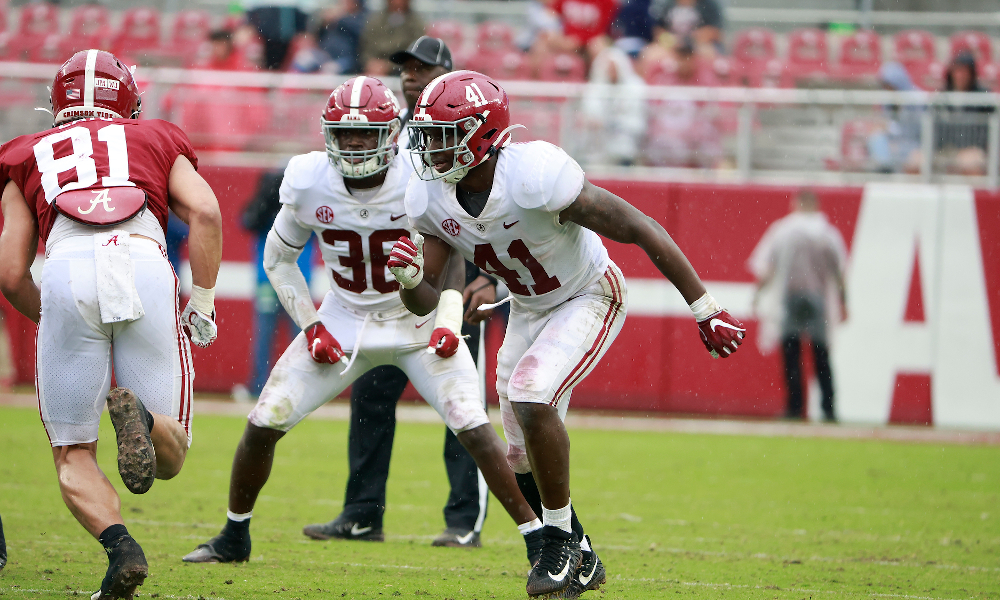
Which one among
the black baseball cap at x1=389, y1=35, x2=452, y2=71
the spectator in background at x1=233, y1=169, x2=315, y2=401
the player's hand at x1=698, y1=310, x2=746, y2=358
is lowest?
the spectator in background at x1=233, y1=169, x2=315, y2=401

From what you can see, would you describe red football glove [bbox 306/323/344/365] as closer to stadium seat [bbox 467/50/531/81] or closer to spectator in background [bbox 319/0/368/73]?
spectator in background [bbox 319/0/368/73]

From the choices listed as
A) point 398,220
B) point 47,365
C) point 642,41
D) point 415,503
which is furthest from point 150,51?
point 47,365

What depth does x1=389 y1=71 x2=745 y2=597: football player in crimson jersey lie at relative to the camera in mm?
3719

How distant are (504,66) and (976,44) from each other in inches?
208

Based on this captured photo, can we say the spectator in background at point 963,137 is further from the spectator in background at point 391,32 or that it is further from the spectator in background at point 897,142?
the spectator in background at point 391,32

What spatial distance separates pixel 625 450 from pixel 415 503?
7.84 feet

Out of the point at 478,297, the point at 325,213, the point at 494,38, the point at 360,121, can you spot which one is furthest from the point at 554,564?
the point at 494,38

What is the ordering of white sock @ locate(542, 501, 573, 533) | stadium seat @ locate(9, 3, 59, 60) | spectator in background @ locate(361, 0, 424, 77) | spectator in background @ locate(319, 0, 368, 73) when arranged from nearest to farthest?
white sock @ locate(542, 501, 573, 533) → spectator in background @ locate(361, 0, 424, 77) → spectator in background @ locate(319, 0, 368, 73) → stadium seat @ locate(9, 3, 59, 60)

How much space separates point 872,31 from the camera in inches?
490

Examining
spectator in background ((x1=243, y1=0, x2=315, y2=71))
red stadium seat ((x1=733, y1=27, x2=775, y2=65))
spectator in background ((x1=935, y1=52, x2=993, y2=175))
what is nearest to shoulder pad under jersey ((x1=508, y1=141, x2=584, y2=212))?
spectator in background ((x1=935, y1=52, x2=993, y2=175))

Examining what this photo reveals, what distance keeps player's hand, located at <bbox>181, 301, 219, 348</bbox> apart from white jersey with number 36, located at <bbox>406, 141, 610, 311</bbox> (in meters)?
0.80

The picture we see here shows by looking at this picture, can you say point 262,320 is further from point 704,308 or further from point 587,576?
point 704,308

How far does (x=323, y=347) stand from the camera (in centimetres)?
439

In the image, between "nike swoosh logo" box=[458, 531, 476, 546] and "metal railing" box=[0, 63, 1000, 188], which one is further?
"metal railing" box=[0, 63, 1000, 188]
